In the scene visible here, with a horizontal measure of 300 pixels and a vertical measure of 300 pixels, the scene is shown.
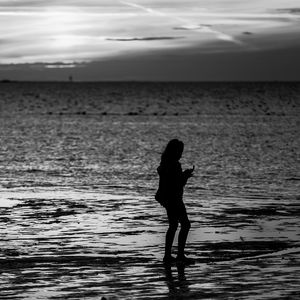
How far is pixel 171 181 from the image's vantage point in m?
13.1

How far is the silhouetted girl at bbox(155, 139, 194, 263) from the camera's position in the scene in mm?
13016

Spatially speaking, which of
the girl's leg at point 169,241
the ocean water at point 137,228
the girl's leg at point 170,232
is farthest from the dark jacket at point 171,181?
the ocean water at point 137,228

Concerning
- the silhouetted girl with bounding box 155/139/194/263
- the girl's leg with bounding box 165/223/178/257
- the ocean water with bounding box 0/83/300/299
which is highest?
the silhouetted girl with bounding box 155/139/194/263

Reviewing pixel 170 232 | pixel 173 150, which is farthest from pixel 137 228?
pixel 173 150

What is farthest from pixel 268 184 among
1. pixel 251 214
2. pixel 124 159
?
pixel 124 159

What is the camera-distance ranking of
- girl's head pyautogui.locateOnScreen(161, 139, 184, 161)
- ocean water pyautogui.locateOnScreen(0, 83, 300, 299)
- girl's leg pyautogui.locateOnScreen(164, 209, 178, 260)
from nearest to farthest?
ocean water pyautogui.locateOnScreen(0, 83, 300, 299) < girl's head pyautogui.locateOnScreen(161, 139, 184, 161) < girl's leg pyautogui.locateOnScreen(164, 209, 178, 260)

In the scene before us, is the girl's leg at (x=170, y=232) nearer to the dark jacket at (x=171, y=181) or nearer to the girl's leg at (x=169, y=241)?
the girl's leg at (x=169, y=241)

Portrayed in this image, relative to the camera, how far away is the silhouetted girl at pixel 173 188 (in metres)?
13.0

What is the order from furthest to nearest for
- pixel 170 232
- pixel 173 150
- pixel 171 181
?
pixel 170 232 < pixel 171 181 < pixel 173 150

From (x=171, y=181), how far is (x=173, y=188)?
106 millimetres

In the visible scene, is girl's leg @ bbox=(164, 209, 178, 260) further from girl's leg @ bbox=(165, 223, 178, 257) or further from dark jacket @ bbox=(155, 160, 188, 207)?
dark jacket @ bbox=(155, 160, 188, 207)

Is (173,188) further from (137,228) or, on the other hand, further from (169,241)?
(137,228)

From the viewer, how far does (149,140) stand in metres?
51.2

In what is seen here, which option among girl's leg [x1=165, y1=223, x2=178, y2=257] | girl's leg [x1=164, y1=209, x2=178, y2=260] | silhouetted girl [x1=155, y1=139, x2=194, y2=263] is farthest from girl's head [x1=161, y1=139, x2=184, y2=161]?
girl's leg [x1=165, y1=223, x2=178, y2=257]
